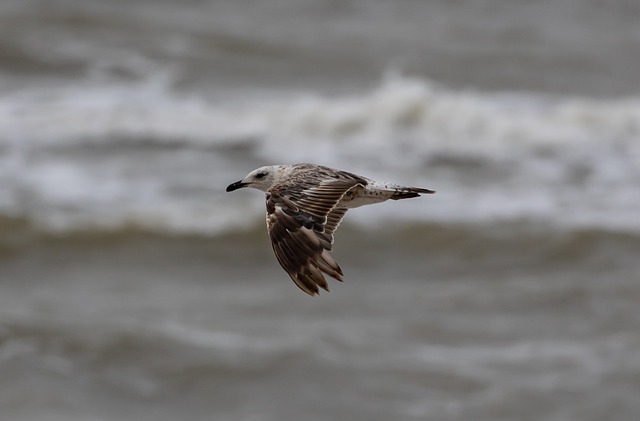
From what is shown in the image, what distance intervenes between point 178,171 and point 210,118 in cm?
196

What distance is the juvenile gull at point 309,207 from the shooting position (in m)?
6.25

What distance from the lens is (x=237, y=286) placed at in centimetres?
1417

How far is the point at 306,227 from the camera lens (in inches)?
259

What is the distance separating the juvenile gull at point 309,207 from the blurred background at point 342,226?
446cm

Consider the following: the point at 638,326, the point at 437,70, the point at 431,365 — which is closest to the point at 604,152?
the point at 437,70

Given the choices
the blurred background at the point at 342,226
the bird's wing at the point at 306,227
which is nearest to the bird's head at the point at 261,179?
the bird's wing at the point at 306,227

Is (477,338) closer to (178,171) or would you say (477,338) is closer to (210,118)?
(178,171)

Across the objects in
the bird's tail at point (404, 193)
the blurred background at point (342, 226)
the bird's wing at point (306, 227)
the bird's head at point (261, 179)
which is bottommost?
the bird's wing at point (306, 227)

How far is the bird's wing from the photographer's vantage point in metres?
6.21

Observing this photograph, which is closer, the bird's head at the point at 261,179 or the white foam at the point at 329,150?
the bird's head at the point at 261,179

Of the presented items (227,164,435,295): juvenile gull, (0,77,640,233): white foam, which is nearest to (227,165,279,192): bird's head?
(227,164,435,295): juvenile gull

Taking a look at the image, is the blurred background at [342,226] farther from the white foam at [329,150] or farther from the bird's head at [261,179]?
the bird's head at [261,179]

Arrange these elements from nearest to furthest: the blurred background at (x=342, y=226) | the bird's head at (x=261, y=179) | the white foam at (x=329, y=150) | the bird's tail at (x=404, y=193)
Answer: the bird's tail at (x=404, y=193) < the bird's head at (x=261, y=179) < the blurred background at (x=342, y=226) < the white foam at (x=329, y=150)

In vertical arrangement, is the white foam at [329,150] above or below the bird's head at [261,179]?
above
